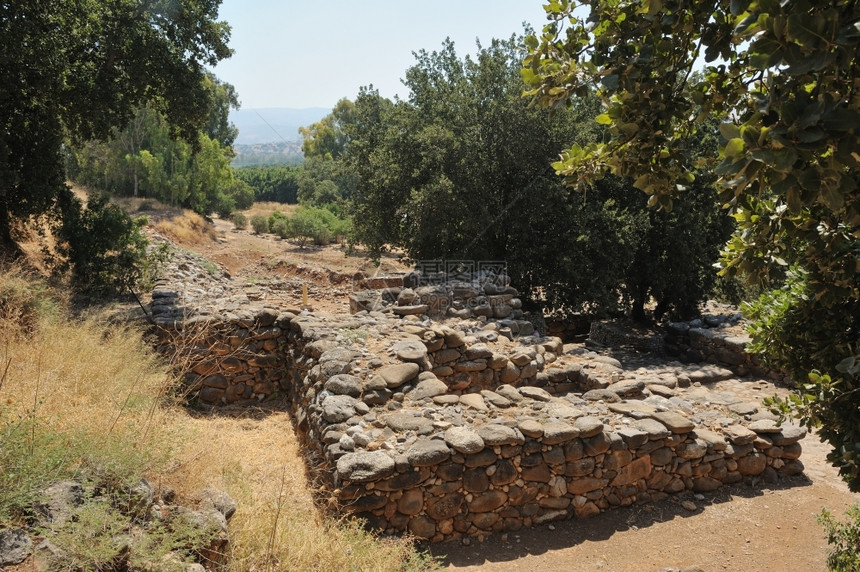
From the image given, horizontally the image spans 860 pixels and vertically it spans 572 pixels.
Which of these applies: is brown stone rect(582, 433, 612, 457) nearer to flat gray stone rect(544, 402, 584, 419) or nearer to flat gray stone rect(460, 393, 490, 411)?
flat gray stone rect(544, 402, 584, 419)

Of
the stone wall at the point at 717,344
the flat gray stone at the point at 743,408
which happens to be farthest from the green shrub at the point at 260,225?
the flat gray stone at the point at 743,408

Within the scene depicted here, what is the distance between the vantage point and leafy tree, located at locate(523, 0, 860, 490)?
1849 millimetres

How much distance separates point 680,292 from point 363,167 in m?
8.77

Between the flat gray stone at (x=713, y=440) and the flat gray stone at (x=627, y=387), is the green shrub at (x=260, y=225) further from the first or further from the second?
the flat gray stone at (x=713, y=440)

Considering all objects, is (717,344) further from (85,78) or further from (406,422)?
(85,78)

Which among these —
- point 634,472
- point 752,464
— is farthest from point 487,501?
point 752,464

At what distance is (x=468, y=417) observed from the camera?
5.55 meters

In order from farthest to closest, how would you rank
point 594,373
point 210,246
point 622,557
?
point 210,246
point 594,373
point 622,557

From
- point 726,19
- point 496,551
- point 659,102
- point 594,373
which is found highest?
point 726,19

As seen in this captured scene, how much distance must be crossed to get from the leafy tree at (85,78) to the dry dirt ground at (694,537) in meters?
8.91

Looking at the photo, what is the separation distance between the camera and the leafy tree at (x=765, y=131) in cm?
185

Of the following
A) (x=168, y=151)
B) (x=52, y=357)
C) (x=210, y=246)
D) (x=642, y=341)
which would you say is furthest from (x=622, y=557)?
(x=168, y=151)

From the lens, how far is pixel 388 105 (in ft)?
50.0

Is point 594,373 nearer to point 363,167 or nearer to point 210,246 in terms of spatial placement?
point 363,167
